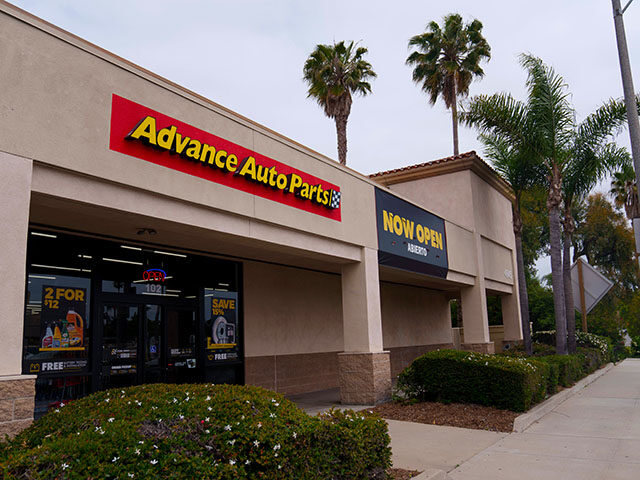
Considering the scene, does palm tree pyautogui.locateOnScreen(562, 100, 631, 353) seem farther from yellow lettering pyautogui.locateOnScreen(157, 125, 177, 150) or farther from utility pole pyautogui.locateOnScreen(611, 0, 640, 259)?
yellow lettering pyautogui.locateOnScreen(157, 125, 177, 150)

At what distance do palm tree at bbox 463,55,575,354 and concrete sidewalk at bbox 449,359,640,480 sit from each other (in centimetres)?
718

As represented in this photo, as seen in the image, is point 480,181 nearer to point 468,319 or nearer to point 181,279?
point 468,319

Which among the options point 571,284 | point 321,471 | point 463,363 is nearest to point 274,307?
point 463,363

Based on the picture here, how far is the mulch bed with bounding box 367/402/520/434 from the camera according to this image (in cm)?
1055

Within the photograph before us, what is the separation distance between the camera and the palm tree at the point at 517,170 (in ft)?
68.7

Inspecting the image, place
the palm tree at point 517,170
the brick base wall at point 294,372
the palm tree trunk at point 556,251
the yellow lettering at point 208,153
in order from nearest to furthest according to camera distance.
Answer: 1. the yellow lettering at point 208,153
2. the brick base wall at point 294,372
3. the palm tree trunk at point 556,251
4. the palm tree at point 517,170

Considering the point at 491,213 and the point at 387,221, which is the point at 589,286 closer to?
the point at 491,213

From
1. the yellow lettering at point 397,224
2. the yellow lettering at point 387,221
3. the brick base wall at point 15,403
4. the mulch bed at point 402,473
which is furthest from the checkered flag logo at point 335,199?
the brick base wall at point 15,403

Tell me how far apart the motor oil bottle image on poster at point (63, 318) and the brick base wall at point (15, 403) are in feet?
12.5

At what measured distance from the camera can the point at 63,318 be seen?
10180 millimetres

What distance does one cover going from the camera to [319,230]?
12281mm

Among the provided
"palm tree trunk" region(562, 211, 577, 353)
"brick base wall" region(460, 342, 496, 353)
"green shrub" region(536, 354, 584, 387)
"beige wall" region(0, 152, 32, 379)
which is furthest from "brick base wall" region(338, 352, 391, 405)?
"palm tree trunk" region(562, 211, 577, 353)

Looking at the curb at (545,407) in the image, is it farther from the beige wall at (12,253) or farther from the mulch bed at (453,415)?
the beige wall at (12,253)

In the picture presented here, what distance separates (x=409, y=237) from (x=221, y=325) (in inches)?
240
